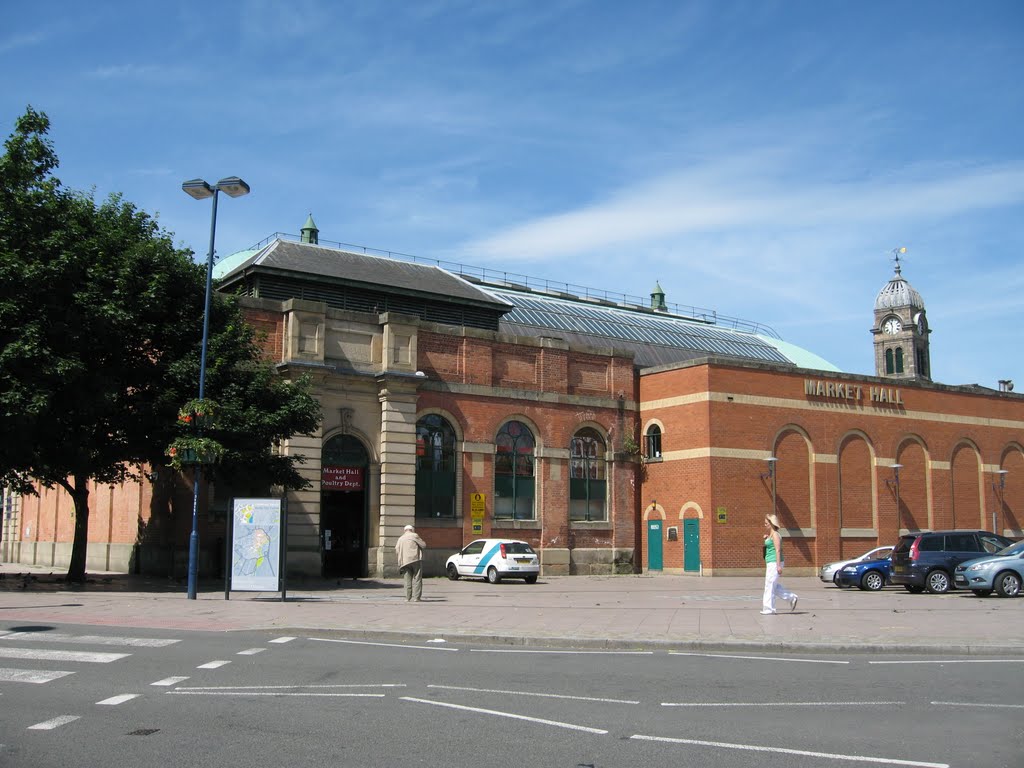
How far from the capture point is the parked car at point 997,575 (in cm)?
2400

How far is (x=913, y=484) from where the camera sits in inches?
1692

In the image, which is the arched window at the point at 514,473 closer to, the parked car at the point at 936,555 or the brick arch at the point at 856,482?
the brick arch at the point at 856,482

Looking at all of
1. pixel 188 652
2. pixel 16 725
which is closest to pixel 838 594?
pixel 188 652

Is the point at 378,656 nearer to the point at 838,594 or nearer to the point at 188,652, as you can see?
the point at 188,652

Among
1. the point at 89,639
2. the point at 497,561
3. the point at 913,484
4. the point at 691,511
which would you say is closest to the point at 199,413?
the point at 89,639

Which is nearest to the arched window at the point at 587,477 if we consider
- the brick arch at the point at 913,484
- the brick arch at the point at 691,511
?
the brick arch at the point at 691,511

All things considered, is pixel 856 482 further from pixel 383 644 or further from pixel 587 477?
pixel 383 644

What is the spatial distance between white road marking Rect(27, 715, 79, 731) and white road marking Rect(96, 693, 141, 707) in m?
0.57

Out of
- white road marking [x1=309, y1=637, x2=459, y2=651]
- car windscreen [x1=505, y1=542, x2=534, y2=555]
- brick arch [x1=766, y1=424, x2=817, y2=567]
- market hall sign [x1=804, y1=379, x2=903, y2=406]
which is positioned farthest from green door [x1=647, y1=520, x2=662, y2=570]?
white road marking [x1=309, y1=637, x2=459, y2=651]

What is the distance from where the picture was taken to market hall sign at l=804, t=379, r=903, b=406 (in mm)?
40781

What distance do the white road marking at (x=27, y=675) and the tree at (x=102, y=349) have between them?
38.8ft

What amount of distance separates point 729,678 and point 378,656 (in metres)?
4.48

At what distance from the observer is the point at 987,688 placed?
10.3m

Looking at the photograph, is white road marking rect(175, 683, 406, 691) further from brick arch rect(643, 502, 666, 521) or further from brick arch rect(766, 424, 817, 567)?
brick arch rect(766, 424, 817, 567)
